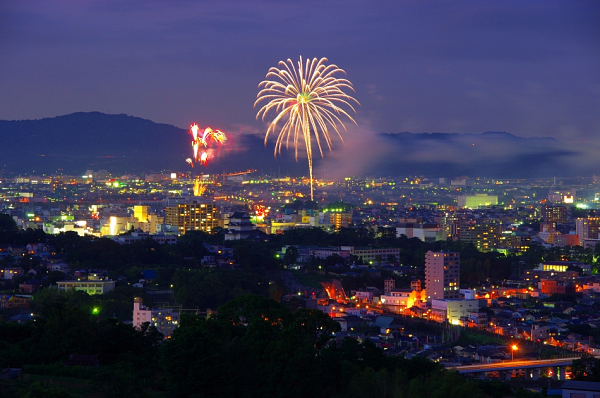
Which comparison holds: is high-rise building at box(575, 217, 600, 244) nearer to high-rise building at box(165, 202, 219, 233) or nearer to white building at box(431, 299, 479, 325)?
high-rise building at box(165, 202, 219, 233)

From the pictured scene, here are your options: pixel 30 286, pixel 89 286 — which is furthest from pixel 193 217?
pixel 89 286

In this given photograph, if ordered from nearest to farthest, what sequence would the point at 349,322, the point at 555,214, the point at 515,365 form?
the point at 515,365
the point at 349,322
the point at 555,214

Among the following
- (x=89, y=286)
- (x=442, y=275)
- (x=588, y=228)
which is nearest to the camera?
(x=89, y=286)

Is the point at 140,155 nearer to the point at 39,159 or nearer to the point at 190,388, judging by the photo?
the point at 39,159

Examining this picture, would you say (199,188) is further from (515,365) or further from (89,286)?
(515,365)

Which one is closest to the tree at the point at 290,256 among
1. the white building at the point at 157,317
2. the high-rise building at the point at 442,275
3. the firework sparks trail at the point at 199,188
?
the high-rise building at the point at 442,275
